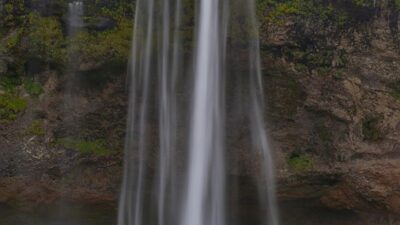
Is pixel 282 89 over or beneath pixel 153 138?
over

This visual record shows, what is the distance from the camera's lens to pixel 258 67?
7039 millimetres

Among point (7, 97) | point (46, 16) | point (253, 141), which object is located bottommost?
point (253, 141)

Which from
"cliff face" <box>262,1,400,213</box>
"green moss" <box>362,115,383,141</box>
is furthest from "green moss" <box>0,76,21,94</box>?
"green moss" <box>362,115,383,141</box>

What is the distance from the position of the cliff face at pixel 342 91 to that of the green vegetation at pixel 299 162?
13 mm

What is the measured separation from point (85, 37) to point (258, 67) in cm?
227

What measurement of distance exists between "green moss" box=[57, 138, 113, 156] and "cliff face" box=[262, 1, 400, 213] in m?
2.28

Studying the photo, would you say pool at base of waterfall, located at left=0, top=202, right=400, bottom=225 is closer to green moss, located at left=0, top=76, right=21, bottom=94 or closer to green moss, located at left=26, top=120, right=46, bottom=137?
green moss, located at left=26, top=120, right=46, bottom=137

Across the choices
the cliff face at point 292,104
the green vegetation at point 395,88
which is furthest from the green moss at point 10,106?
the green vegetation at point 395,88

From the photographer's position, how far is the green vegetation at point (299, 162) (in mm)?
7168

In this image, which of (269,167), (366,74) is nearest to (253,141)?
(269,167)

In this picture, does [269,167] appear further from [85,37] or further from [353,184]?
[85,37]

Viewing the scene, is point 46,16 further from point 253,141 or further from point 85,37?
point 253,141

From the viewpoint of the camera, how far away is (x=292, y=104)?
7.20 m

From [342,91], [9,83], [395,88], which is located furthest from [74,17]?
[395,88]
